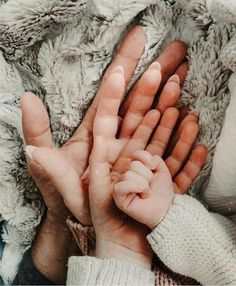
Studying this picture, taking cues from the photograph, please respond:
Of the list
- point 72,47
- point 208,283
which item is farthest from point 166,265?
point 72,47

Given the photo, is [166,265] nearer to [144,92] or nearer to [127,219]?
[127,219]

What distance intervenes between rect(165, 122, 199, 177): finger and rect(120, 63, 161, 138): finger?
0.19 feet

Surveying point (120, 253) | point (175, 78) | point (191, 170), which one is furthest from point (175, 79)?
point (120, 253)

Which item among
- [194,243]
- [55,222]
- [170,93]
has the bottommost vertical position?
[55,222]

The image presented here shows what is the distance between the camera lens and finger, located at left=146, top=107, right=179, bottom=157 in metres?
0.64

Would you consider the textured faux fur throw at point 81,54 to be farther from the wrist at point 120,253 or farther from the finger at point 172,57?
the wrist at point 120,253

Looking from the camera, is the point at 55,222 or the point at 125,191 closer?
the point at 125,191

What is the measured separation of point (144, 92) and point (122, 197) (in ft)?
0.47

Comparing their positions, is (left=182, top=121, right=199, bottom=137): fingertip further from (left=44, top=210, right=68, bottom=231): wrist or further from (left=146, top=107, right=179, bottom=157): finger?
(left=44, top=210, right=68, bottom=231): wrist

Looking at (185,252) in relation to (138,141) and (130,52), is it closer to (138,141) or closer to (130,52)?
(138,141)

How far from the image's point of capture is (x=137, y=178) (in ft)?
1.80

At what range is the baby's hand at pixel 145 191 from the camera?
0.55 metres

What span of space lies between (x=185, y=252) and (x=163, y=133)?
15 centimetres

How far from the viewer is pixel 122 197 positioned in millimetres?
Result: 563
